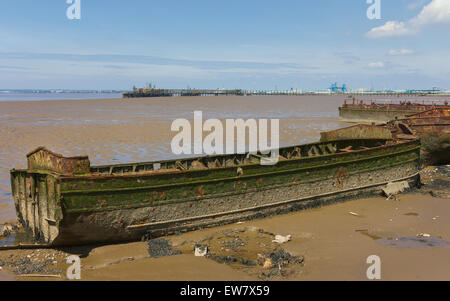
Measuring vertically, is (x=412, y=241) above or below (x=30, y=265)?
above

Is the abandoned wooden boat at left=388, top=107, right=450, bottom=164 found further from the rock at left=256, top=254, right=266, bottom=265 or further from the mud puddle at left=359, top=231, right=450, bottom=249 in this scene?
the rock at left=256, top=254, right=266, bottom=265

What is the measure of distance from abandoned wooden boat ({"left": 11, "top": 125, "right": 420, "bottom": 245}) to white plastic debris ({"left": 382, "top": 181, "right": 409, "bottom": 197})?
2.28ft

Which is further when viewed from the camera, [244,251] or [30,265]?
[244,251]

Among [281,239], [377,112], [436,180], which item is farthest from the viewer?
A: [377,112]

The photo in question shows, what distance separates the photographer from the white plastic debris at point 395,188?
1488 centimetres

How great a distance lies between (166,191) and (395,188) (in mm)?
9753

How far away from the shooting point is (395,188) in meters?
15.3

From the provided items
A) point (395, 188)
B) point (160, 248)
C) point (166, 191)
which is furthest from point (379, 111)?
point (160, 248)

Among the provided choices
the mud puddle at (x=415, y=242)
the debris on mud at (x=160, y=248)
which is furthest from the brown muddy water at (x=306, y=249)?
the debris on mud at (x=160, y=248)

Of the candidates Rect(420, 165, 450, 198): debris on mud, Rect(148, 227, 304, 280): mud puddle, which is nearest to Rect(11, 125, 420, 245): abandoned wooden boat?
Rect(148, 227, 304, 280): mud puddle

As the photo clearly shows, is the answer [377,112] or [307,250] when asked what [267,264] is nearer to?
[307,250]

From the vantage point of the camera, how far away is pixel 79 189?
932cm
